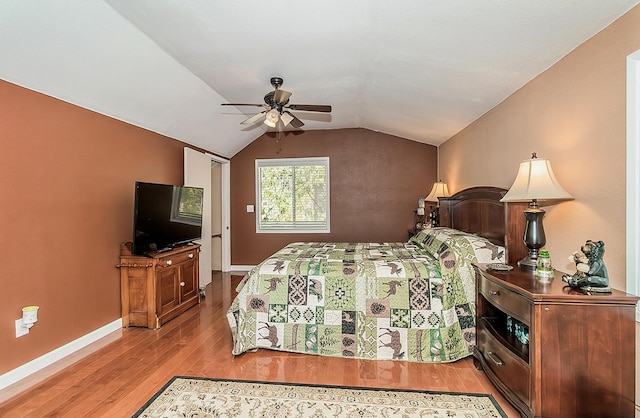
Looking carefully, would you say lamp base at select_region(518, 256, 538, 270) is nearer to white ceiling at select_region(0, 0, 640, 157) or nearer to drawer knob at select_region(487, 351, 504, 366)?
drawer knob at select_region(487, 351, 504, 366)

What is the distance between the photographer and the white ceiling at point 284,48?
79.4 inches

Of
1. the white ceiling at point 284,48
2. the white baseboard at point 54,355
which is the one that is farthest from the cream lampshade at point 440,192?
the white baseboard at point 54,355

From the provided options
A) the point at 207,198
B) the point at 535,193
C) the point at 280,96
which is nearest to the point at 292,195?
the point at 207,198

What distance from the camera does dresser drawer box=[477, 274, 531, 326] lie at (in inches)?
72.6

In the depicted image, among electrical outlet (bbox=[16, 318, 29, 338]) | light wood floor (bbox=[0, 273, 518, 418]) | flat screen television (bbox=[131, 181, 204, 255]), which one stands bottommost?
light wood floor (bbox=[0, 273, 518, 418])

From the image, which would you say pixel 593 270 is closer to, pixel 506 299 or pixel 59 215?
pixel 506 299

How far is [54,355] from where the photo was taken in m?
2.70

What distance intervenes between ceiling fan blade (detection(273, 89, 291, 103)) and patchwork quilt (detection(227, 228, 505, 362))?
5.14 ft

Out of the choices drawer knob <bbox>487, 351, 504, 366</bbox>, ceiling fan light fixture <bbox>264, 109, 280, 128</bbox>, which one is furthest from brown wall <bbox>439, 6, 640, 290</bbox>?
ceiling fan light fixture <bbox>264, 109, 280, 128</bbox>

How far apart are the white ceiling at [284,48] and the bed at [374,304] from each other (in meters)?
1.23

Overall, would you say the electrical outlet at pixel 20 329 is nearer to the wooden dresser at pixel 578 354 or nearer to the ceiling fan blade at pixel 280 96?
the ceiling fan blade at pixel 280 96

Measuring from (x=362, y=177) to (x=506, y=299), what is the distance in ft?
13.3

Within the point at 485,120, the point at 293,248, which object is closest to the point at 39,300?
the point at 293,248

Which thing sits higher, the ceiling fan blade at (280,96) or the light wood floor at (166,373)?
the ceiling fan blade at (280,96)
